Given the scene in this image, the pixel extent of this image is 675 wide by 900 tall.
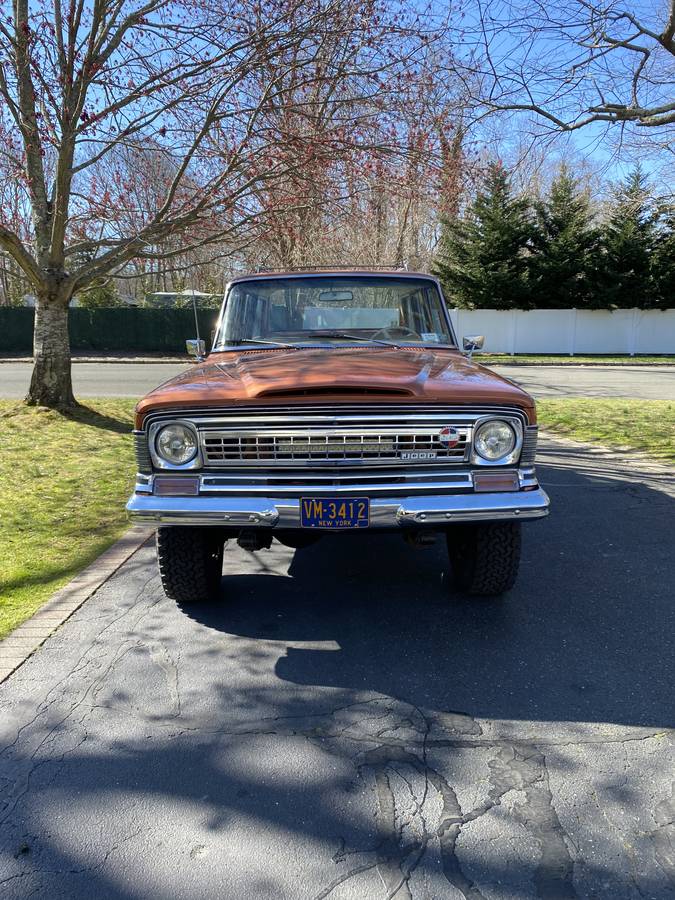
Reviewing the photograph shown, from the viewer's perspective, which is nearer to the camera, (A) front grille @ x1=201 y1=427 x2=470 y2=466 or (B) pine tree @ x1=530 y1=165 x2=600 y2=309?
(A) front grille @ x1=201 y1=427 x2=470 y2=466

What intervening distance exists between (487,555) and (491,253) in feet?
81.0

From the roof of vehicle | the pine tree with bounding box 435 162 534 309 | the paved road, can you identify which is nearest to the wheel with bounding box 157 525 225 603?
the roof of vehicle

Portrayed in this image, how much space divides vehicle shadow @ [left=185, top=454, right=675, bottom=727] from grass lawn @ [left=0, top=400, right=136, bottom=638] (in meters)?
1.19

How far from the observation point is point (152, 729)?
2.68 meters

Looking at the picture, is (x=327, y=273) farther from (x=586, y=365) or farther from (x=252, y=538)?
(x=586, y=365)

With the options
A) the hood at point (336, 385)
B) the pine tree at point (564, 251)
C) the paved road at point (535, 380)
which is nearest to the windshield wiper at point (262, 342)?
the hood at point (336, 385)

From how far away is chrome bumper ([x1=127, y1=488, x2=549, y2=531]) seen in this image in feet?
10.00

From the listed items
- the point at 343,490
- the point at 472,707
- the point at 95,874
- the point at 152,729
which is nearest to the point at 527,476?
the point at 343,490

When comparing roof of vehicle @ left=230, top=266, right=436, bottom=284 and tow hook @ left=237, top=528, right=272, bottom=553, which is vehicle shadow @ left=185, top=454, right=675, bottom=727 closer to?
tow hook @ left=237, top=528, right=272, bottom=553

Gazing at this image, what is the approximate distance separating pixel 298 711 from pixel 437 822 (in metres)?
0.83

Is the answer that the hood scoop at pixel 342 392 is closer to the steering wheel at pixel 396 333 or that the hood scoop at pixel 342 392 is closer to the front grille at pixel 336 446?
the front grille at pixel 336 446

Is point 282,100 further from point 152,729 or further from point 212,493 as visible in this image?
point 152,729

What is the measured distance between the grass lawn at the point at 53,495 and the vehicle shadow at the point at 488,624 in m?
1.19

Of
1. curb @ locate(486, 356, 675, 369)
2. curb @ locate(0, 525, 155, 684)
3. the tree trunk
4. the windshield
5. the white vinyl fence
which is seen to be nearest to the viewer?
curb @ locate(0, 525, 155, 684)
